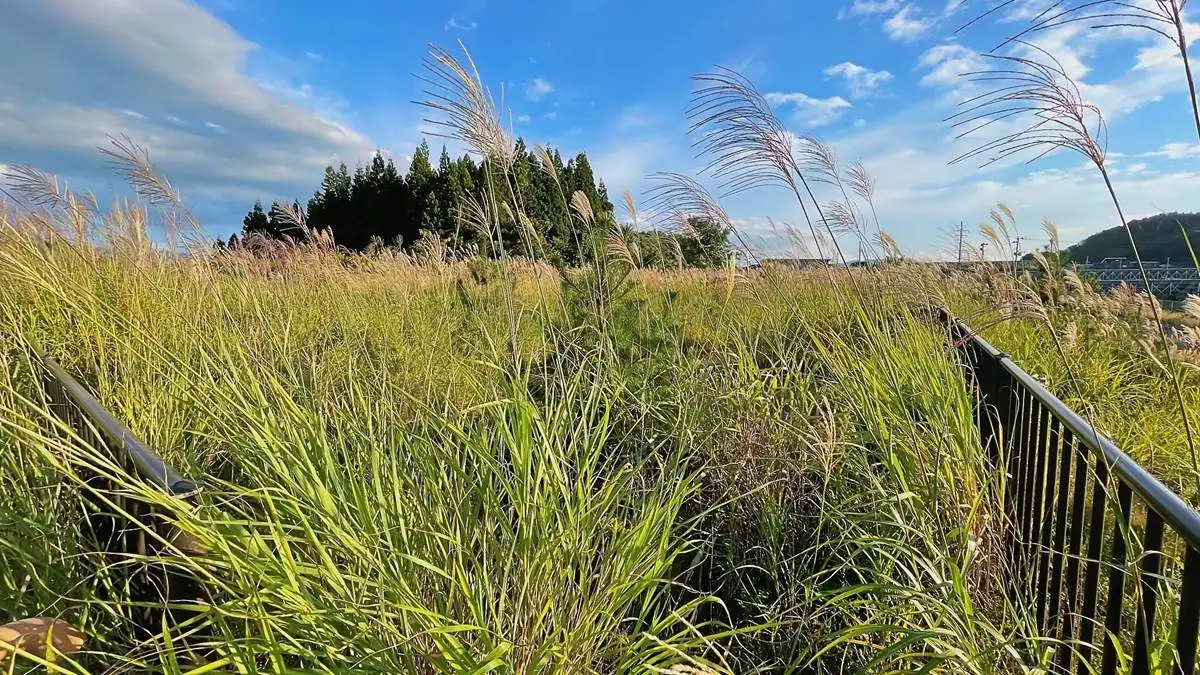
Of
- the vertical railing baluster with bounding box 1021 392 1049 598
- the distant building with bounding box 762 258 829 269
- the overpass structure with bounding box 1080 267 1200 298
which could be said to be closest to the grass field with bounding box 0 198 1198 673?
the vertical railing baluster with bounding box 1021 392 1049 598

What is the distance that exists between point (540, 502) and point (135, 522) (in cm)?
69

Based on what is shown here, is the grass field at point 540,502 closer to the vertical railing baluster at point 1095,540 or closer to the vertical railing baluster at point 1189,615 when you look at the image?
the vertical railing baluster at point 1095,540

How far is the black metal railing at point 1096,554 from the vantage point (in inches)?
36.0

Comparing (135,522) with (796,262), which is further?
(796,262)

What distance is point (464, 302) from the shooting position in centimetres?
494

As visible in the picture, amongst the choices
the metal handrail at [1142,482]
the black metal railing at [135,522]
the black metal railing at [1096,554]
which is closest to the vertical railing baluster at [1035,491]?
the black metal railing at [1096,554]

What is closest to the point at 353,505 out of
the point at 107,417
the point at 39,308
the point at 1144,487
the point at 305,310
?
the point at 107,417

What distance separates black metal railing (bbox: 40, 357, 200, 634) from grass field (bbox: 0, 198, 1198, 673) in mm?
51

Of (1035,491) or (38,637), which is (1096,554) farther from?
(38,637)

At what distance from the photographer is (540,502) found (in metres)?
1.28

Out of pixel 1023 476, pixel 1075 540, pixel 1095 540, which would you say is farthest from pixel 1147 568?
pixel 1023 476

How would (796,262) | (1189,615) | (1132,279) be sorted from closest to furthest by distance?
(1189,615)
(796,262)
(1132,279)

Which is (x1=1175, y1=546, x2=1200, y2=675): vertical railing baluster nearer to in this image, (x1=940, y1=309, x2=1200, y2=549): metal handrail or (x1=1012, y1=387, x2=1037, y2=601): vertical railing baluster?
(x1=940, y1=309, x2=1200, y2=549): metal handrail

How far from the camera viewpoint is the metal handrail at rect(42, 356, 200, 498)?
1077mm
